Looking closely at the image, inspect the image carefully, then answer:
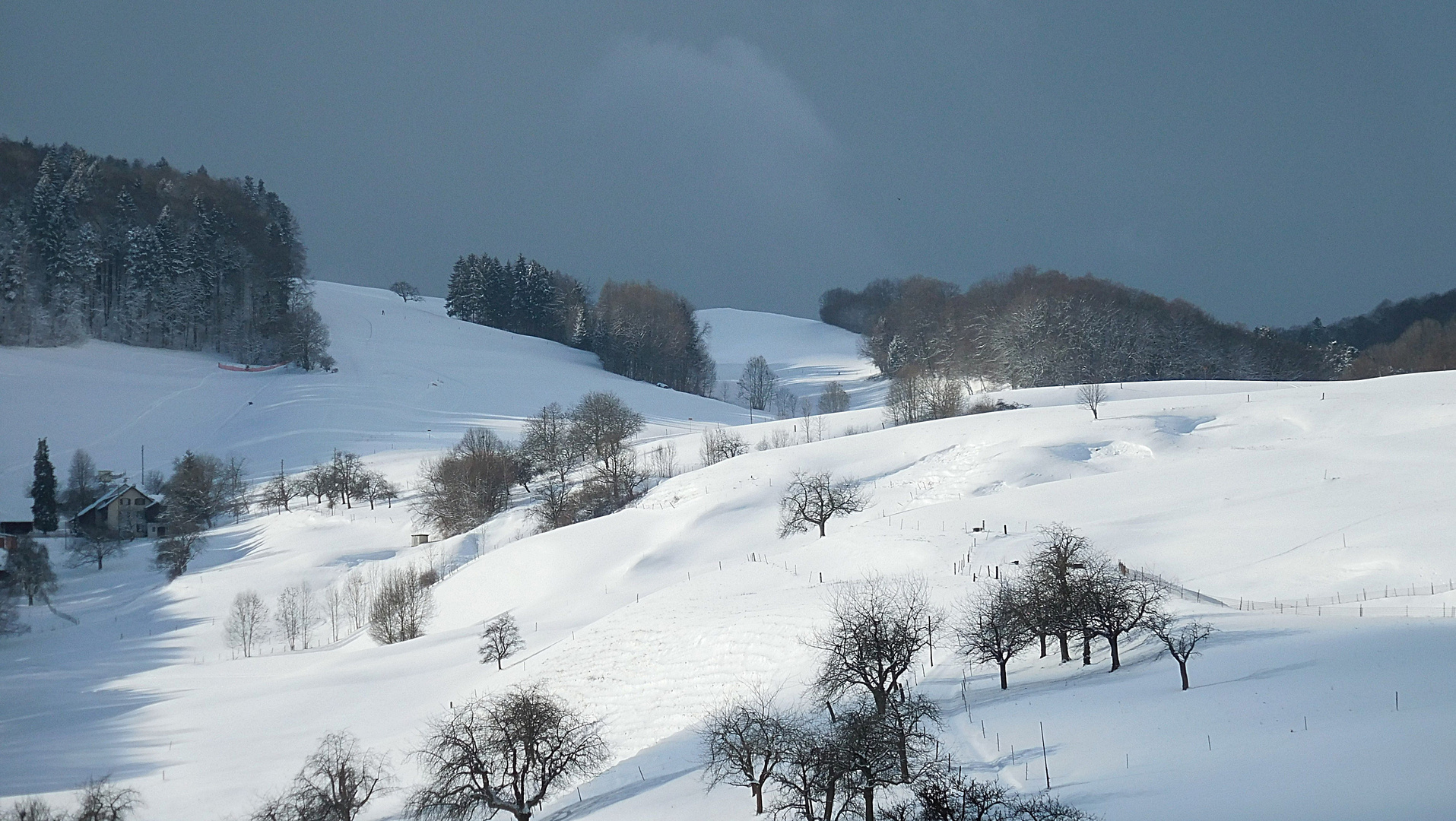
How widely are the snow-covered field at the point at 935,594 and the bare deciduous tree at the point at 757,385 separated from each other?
141 feet

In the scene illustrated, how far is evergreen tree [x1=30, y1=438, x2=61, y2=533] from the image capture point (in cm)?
6556

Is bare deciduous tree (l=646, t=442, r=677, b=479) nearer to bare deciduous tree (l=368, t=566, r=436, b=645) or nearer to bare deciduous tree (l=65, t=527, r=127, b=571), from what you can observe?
bare deciduous tree (l=368, t=566, r=436, b=645)

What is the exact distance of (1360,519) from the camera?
106ft

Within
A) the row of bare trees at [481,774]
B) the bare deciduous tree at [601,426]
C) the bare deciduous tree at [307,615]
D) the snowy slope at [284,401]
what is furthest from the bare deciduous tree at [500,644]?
the snowy slope at [284,401]

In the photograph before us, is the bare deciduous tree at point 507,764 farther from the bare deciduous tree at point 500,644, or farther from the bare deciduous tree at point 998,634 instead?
the bare deciduous tree at point 998,634

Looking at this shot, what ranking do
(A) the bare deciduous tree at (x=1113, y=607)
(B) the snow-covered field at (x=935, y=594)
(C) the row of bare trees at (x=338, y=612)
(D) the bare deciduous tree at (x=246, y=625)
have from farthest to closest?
(D) the bare deciduous tree at (x=246, y=625)
(C) the row of bare trees at (x=338, y=612)
(A) the bare deciduous tree at (x=1113, y=607)
(B) the snow-covered field at (x=935, y=594)

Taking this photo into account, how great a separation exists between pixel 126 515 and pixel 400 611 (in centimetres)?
3561

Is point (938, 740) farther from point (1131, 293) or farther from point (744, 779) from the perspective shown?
point (1131, 293)

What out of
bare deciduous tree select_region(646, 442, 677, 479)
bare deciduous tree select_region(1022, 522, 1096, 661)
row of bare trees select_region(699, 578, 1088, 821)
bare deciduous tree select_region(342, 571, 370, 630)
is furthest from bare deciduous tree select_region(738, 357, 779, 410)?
row of bare trees select_region(699, 578, 1088, 821)

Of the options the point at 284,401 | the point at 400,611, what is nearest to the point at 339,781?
the point at 400,611

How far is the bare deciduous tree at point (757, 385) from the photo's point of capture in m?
118

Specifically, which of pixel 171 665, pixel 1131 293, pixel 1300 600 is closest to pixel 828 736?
pixel 1300 600

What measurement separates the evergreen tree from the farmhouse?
1.70 m

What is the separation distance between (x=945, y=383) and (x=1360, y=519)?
53.2 meters
